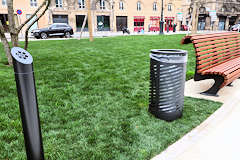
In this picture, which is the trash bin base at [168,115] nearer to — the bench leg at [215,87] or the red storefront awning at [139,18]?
the bench leg at [215,87]

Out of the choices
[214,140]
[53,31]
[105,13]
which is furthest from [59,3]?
[214,140]

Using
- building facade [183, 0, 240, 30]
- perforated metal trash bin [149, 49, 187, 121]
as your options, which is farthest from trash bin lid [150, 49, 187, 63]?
building facade [183, 0, 240, 30]

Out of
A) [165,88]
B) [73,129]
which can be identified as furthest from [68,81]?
[165,88]

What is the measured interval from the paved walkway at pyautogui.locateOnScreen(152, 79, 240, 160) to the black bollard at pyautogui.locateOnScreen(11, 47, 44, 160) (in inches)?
48.4

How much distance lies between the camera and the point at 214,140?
2.68 metres

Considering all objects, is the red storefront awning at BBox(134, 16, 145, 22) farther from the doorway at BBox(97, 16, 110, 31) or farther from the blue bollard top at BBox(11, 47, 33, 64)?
the blue bollard top at BBox(11, 47, 33, 64)

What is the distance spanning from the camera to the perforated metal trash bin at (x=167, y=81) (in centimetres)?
279

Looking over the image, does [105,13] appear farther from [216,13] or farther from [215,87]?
[215,87]

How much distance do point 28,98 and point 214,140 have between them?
227 centimetres

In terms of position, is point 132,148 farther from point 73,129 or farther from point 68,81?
point 68,81

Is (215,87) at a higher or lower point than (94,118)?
higher

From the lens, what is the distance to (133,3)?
1603 inches

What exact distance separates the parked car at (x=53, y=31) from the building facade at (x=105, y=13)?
13.8 m

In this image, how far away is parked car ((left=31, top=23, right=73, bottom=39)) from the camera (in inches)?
782
